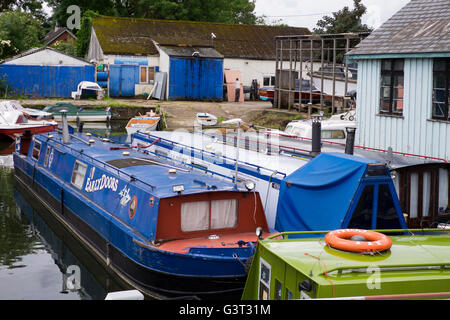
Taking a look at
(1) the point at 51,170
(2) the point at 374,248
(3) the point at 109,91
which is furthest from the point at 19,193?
(3) the point at 109,91

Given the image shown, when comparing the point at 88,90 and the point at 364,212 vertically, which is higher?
the point at 88,90

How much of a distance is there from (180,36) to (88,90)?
8847 millimetres

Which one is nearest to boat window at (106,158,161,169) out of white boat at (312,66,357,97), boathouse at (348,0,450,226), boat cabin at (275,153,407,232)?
boat cabin at (275,153,407,232)

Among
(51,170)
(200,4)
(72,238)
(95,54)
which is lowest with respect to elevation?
(72,238)

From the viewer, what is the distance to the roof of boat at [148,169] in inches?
426

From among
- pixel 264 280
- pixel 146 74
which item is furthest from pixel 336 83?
pixel 264 280

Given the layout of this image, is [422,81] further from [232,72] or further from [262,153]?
[232,72]

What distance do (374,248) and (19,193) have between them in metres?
14.7

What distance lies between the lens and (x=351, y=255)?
6730 millimetres

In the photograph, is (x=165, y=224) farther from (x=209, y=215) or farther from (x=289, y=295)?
(x=289, y=295)

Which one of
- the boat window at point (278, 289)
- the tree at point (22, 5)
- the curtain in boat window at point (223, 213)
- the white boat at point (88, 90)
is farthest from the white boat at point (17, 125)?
the tree at point (22, 5)

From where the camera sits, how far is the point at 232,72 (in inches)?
1631

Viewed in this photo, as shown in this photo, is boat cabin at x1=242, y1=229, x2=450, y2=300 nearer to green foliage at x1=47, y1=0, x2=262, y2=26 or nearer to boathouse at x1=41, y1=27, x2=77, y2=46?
green foliage at x1=47, y1=0, x2=262, y2=26

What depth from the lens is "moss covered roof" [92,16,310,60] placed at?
40.5m
